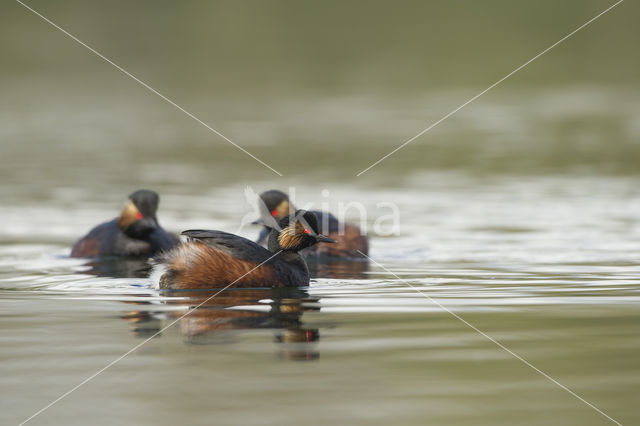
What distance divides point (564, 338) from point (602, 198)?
8.75m

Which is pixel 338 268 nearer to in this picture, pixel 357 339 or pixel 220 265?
→ pixel 220 265

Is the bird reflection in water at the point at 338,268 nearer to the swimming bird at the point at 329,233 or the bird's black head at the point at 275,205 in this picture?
the swimming bird at the point at 329,233

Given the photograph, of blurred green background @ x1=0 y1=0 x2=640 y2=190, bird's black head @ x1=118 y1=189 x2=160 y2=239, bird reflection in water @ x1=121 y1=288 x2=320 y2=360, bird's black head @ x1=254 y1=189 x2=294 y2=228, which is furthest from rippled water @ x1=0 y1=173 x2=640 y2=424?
blurred green background @ x1=0 y1=0 x2=640 y2=190

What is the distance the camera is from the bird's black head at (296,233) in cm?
934

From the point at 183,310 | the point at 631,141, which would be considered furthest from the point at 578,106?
the point at 183,310

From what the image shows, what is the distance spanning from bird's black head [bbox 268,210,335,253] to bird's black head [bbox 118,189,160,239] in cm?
298

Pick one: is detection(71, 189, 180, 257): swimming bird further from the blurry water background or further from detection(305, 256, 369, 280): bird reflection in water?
detection(305, 256, 369, 280): bird reflection in water

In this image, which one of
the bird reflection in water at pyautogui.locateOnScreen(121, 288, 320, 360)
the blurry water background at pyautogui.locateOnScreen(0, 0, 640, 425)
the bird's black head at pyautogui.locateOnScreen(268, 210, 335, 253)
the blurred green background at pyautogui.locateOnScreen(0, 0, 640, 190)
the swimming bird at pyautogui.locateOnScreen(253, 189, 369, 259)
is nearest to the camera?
the blurry water background at pyautogui.locateOnScreen(0, 0, 640, 425)

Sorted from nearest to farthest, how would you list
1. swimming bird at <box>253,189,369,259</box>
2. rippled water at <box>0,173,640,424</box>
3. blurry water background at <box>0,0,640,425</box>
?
rippled water at <box>0,173,640,424</box> → blurry water background at <box>0,0,640,425</box> → swimming bird at <box>253,189,369,259</box>

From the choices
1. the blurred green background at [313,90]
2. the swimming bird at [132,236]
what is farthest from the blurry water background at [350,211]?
the swimming bird at [132,236]

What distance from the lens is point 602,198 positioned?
15.4 metres

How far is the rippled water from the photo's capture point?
5.59 metres

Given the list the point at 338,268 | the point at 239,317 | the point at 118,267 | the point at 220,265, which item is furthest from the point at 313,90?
the point at 239,317

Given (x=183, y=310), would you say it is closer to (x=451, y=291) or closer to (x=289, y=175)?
(x=451, y=291)
